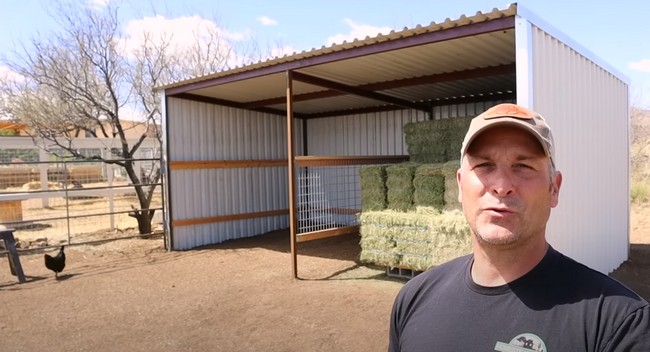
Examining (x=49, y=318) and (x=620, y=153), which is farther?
(x=620, y=153)

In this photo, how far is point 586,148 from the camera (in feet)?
19.1

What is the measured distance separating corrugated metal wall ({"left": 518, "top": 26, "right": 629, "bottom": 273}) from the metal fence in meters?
7.26

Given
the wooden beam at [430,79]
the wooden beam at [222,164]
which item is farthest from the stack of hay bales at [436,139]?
the wooden beam at [222,164]

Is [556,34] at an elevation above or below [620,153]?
above

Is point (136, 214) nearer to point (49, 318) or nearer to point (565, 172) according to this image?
point (49, 318)

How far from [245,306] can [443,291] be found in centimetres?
474

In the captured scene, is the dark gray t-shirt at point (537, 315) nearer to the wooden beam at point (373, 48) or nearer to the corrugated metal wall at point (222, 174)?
the wooden beam at point (373, 48)

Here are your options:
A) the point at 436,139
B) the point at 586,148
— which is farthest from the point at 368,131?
the point at 586,148

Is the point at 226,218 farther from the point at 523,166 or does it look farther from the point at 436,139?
the point at 523,166

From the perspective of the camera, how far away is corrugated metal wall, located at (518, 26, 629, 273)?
4883 millimetres

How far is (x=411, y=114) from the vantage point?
1071cm

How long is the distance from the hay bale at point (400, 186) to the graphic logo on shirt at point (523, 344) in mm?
5640

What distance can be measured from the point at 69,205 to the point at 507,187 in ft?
56.4

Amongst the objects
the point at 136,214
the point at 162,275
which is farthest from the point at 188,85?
the point at 136,214
